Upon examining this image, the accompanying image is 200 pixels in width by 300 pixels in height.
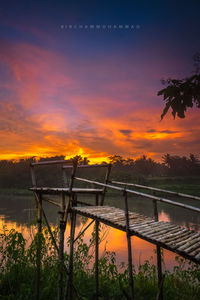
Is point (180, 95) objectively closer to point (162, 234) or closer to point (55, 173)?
point (162, 234)

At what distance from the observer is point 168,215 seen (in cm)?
2453

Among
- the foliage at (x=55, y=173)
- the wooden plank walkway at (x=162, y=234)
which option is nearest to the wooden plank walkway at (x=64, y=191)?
the wooden plank walkway at (x=162, y=234)

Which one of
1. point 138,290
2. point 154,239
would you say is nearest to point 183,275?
point 138,290

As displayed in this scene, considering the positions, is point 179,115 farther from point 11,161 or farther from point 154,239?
point 11,161

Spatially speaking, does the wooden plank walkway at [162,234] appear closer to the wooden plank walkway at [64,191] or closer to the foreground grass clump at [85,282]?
the wooden plank walkway at [64,191]

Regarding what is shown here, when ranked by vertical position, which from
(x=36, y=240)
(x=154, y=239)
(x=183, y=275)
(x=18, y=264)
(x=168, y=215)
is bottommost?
(x=168, y=215)

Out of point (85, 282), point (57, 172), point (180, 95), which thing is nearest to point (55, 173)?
point (57, 172)

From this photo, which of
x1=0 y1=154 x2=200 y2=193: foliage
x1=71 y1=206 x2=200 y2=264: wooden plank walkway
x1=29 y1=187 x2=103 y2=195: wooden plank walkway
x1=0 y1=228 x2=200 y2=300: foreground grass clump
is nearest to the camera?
x1=71 y1=206 x2=200 y2=264: wooden plank walkway

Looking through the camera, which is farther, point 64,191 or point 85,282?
point 85,282

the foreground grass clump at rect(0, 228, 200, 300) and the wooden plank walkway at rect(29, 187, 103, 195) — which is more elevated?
the wooden plank walkway at rect(29, 187, 103, 195)

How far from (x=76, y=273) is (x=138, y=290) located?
2107mm

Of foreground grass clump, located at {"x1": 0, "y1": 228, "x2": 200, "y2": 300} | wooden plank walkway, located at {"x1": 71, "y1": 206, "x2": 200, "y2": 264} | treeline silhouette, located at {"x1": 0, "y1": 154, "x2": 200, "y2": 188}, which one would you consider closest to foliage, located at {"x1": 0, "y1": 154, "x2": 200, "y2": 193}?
treeline silhouette, located at {"x1": 0, "y1": 154, "x2": 200, "y2": 188}

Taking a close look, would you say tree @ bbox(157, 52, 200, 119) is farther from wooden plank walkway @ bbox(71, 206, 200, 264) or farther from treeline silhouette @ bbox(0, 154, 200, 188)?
treeline silhouette @ bbox(0, 154, 200, 188)

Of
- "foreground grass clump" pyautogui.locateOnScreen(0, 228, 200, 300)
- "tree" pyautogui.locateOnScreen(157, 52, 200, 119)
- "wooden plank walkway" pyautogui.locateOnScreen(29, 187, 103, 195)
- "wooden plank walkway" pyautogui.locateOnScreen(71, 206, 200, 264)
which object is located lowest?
"foreground grass clump" pyautogui.locateOnScreen(0, 228, 200, 300)
